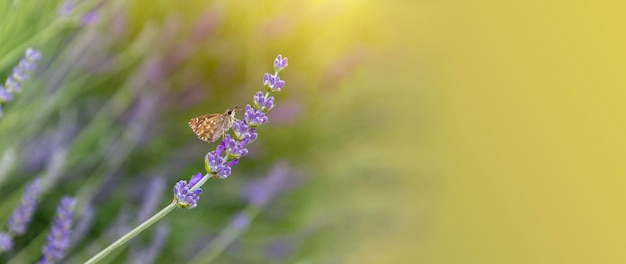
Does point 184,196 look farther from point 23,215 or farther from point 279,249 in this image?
point 279,249

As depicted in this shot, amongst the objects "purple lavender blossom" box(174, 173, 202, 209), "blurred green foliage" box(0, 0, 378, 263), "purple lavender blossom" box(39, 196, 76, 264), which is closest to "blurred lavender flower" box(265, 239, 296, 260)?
"blurred green foliage" box(0, 0, 378, 263)

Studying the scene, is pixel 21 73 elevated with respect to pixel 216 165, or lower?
elevated

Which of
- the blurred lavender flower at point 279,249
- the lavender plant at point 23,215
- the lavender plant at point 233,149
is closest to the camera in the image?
the lavender plant at point 233,149

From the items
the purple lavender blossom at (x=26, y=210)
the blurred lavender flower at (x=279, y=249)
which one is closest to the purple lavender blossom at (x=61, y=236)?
the purple lavender blossom at (x=26, y=210)

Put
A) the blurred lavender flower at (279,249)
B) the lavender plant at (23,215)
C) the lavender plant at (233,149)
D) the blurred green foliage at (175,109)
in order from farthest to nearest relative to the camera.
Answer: the blurred lavender flower at (279,249)
the blurred green foliage at (175,109)
the lavender plant at (23,215)
the lavender plant at (233,149)

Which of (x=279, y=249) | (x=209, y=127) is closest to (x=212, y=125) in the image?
(x=209, y=127)

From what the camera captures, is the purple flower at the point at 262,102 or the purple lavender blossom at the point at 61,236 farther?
the purple lavender blossom at the point at 61,236

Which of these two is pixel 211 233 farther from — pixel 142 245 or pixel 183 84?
pixel 183 84

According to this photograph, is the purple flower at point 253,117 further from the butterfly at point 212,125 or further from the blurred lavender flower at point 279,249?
the blurred lavender flower at point 279,249

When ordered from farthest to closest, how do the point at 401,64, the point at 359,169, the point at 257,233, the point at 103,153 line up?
1. the point at 401,64
2. the point at 359,169
3. the point at 257,233
4. the point at 103,153

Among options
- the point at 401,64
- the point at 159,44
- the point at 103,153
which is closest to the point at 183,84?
the point at 159,44

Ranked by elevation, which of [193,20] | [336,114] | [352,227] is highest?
[193,20]
